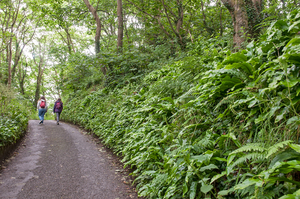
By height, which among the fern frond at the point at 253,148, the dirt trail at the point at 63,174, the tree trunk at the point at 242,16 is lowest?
the dirt trail at the point at 63,174

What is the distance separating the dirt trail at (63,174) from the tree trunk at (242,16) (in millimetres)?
5828

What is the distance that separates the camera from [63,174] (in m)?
4.66

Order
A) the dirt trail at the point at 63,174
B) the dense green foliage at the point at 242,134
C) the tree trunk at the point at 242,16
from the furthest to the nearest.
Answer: the tree trunk at the point at 242,16
the dirt trail at the point at 63,174
the dense green foliage at the point at 242,134

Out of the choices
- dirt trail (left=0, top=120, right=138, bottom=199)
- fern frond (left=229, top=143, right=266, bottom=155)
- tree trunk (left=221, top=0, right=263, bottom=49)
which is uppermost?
tree trunk (left=221, top=0, right=263, bottom=49)

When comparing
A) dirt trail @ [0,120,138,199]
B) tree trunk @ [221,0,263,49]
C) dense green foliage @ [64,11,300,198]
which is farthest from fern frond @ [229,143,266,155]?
tree trunk @ [221,0,263,49]

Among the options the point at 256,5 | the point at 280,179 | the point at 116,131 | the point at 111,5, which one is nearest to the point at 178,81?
the point at 116,131

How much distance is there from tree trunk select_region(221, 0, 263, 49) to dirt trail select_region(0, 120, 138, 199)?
583cm

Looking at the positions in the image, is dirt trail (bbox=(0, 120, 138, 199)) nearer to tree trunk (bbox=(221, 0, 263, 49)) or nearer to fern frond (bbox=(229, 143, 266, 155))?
fern frond (bbox=(229, 143, 266, 155))

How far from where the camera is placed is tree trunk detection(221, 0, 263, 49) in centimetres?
666

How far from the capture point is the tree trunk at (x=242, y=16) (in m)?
6.66

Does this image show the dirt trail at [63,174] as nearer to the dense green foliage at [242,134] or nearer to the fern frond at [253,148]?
the dense green foliage at [242,134]

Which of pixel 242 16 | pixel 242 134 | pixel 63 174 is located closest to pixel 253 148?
pixel 242 134

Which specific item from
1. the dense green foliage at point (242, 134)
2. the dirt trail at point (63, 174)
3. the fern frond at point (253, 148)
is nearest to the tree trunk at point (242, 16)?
the dense green foliage at point (242, 134)

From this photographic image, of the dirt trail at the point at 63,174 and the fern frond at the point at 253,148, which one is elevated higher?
the fern frond at the point at 253,148
